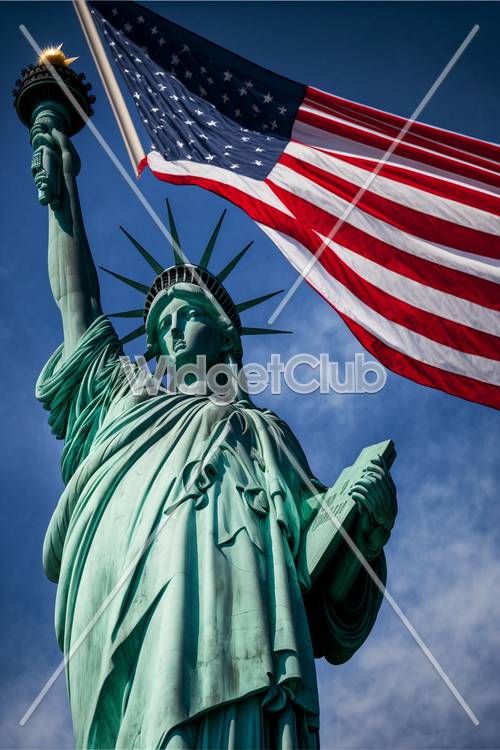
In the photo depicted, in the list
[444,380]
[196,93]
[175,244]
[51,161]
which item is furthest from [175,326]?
[196,93]

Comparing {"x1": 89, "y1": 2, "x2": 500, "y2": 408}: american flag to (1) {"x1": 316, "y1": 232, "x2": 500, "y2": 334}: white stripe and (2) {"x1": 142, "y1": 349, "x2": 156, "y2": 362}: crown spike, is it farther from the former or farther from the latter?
(2) {"x1": 142, "y1": 349, "x2": 156, "y2": 362}: crown spike

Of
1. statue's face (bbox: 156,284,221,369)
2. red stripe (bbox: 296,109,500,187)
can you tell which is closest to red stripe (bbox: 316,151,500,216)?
red stripe (bbox: 296,109,500,187)

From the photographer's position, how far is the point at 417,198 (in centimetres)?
1485

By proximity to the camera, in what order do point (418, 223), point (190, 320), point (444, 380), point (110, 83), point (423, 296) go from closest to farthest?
point (444, 380) < point (423, 296) < point (190, 320) < point (418, 223) < point (110, 83)

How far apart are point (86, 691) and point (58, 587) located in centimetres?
139

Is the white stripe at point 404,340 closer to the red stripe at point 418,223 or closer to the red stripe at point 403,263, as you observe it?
the red stripe at point 403,263

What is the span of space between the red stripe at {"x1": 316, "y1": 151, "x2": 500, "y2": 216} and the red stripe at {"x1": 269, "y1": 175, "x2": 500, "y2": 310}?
2.57 ft

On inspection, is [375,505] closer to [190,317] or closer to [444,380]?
[444,380]

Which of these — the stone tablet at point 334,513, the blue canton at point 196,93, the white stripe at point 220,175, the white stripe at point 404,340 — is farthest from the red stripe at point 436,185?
the stone tablet at point 334,513

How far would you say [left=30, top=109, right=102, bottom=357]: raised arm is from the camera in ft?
48.6

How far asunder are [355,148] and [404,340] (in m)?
2.79

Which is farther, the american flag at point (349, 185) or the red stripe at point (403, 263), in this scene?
the red stripe at point (403, 263)

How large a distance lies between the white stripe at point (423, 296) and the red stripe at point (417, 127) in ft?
6.92

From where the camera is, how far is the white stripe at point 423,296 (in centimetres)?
1416
